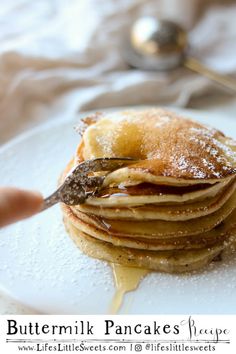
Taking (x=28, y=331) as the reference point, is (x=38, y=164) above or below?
above

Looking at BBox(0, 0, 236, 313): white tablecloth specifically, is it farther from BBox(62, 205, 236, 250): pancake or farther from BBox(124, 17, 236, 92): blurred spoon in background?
BBox(62, 205, 236, 250): pancake

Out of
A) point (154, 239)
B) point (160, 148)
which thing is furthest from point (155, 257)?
point (160, 148)

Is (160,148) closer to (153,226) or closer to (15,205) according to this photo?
(153,226)

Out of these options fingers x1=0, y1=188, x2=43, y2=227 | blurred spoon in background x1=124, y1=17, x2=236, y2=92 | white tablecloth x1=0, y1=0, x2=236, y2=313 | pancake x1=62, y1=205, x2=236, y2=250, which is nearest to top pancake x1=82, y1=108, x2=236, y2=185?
pancake x1=62, y1=205, x2=236, y2=250

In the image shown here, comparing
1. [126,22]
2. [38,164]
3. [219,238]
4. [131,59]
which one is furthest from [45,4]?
[219,238]

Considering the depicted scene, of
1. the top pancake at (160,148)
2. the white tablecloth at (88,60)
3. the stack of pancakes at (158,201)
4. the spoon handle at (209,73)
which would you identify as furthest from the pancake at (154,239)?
the spoon handle at (209,73)

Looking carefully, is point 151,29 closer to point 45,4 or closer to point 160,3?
point 160,3
